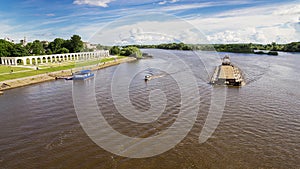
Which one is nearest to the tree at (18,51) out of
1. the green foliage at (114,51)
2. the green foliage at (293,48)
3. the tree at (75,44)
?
the tree at (75,44)

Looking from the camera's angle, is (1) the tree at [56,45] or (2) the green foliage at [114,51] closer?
(1) the tree at [56,45]

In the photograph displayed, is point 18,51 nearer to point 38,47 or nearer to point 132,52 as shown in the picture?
point 38,47

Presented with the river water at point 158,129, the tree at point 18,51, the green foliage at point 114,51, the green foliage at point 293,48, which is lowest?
the river water at point 158,129

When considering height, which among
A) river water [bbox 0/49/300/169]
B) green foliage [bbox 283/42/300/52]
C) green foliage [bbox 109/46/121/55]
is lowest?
river water [bbox 0/49/300/169]

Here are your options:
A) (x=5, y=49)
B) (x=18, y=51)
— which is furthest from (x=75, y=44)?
(x=5, y=49)

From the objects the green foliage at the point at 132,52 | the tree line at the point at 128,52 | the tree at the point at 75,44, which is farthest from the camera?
the tree line at the point at 128,52

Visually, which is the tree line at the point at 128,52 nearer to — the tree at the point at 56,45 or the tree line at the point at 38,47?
the tree line at the point at 38,47

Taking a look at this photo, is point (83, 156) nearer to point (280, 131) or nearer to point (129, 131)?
point (129, 131)

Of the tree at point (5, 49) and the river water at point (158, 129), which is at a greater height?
the tree at point (5, 49)

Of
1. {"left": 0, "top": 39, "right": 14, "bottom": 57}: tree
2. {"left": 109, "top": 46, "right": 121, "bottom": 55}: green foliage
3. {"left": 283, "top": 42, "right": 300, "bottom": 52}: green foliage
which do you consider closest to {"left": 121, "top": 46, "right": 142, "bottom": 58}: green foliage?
{"left": 109, "top": 46, "right": 121, "bottom": 55}: green foliage

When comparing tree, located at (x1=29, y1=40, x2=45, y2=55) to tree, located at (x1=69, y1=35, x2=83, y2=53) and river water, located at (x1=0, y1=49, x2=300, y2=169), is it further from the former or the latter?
river water, located at (x1=0, y1=49, x2=300, y2=169)
